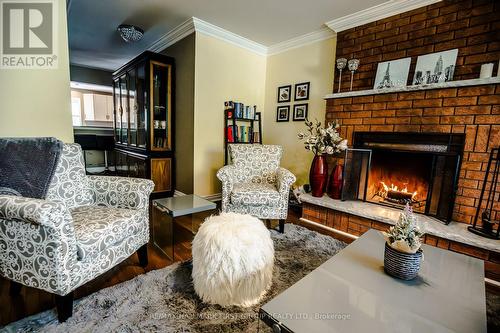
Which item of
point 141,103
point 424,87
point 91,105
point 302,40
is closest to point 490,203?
point 424,87

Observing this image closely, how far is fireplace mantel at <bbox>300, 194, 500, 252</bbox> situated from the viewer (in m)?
1.75

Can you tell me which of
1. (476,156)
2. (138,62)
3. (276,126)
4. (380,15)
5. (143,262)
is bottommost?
(143,262)

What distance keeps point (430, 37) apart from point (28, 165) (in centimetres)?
345

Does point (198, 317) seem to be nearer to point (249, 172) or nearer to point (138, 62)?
point (249, 172)

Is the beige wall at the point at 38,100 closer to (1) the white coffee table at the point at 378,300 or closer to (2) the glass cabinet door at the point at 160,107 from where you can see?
(2) the glass cabinet door at the point at 160,107

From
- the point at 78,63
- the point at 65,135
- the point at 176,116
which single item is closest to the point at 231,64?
the point at 176,116

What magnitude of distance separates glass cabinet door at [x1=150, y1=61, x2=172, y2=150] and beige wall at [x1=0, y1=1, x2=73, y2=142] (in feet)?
5.25

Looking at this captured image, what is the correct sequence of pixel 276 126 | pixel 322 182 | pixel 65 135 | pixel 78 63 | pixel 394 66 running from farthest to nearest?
pixel 78 63, pixel 276 126, pixel 322 182, pixel 394 66, pixel 65 135

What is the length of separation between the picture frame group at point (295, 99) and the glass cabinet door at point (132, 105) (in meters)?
2.35

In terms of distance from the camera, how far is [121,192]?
1.67m

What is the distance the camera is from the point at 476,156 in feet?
6.60

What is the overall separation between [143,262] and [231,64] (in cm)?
291

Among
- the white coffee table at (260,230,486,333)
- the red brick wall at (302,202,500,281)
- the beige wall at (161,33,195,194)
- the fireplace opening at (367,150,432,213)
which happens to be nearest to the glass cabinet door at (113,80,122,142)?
the beige wall at (161,33,195,194)

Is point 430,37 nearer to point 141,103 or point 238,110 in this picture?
point 238,110
